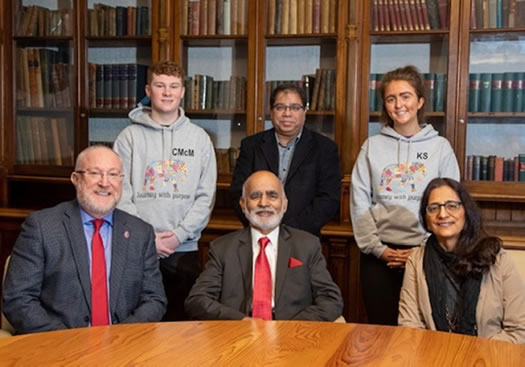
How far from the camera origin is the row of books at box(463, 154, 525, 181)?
3.99m

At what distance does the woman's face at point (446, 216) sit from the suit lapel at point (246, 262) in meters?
0.66

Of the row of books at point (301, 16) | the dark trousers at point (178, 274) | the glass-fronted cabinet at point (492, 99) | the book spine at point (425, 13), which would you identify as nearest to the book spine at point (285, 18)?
the row of books at point (301, 16)

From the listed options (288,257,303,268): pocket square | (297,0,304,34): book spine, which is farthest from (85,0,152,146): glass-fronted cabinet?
(288,257,303,268): pocket square

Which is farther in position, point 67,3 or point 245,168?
point 67,3

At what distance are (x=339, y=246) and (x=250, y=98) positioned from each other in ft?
3.39

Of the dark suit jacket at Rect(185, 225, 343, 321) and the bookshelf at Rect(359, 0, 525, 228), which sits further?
the bookshelf at Rect(359, 0, 525, 228)

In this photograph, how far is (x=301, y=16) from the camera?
14.0ft

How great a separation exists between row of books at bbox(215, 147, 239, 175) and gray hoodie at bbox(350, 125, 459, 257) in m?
1.37

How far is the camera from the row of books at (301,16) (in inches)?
165

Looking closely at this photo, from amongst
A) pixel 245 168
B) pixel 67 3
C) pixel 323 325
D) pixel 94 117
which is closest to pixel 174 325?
pixel 323 325

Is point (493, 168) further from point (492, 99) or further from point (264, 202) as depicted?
point (264, 202)

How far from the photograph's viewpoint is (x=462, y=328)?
2426 mm

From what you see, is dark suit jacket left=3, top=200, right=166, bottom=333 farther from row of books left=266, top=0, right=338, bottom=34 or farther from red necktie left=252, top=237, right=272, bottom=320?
row of books left=266, top=0, right=338, bottom=34

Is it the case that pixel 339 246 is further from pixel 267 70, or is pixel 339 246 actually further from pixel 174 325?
pixel 174 325
